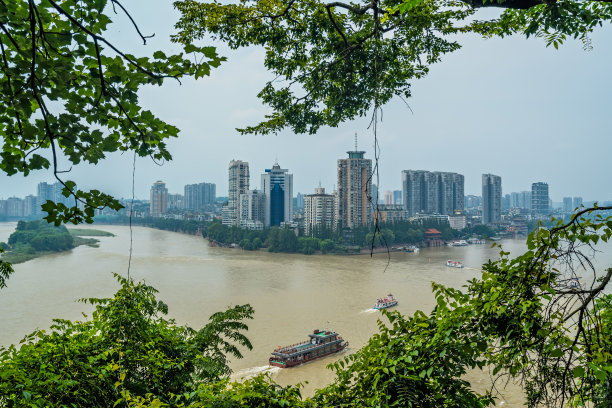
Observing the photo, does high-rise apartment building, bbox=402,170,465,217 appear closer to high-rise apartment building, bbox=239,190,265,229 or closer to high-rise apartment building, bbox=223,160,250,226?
high-rise apartment building, bbox=239,190,265,229

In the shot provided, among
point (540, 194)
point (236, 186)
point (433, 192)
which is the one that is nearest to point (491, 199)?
point (433, 192)

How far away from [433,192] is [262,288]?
2065 centimetres

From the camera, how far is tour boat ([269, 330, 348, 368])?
5.55 meters

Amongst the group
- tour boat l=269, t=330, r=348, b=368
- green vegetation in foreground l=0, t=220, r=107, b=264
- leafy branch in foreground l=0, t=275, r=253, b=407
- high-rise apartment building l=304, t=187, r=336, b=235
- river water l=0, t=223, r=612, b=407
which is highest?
high-rise apartment building l=304, t=187, r=336, b=235

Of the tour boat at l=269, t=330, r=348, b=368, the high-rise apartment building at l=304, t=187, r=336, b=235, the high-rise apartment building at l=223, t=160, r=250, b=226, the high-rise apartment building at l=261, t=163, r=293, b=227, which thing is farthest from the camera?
the high-rise apartment building at l=223, t=160, r=250, b=226

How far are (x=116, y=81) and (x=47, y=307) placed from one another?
28.8ft

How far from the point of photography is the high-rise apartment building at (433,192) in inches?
1089

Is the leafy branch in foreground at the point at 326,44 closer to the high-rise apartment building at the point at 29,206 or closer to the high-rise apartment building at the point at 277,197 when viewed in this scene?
the high-rise apartment building at the point at 277,197

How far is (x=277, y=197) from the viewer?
877 inches

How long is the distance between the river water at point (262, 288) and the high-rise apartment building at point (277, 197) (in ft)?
19.8

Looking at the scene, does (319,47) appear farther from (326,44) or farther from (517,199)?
(517,199)

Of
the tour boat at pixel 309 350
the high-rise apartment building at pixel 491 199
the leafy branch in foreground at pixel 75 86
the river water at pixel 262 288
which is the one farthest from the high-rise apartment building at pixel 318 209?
the leafy branch in foreground at pixel 75 86

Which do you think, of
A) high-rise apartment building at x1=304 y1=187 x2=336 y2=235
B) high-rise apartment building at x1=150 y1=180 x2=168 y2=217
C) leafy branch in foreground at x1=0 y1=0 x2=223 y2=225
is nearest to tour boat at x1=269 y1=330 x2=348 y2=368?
leafy branch in foreground at x1=0 y1=0 x2=223 y2=225

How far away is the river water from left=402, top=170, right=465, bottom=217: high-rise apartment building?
12.5 meters
